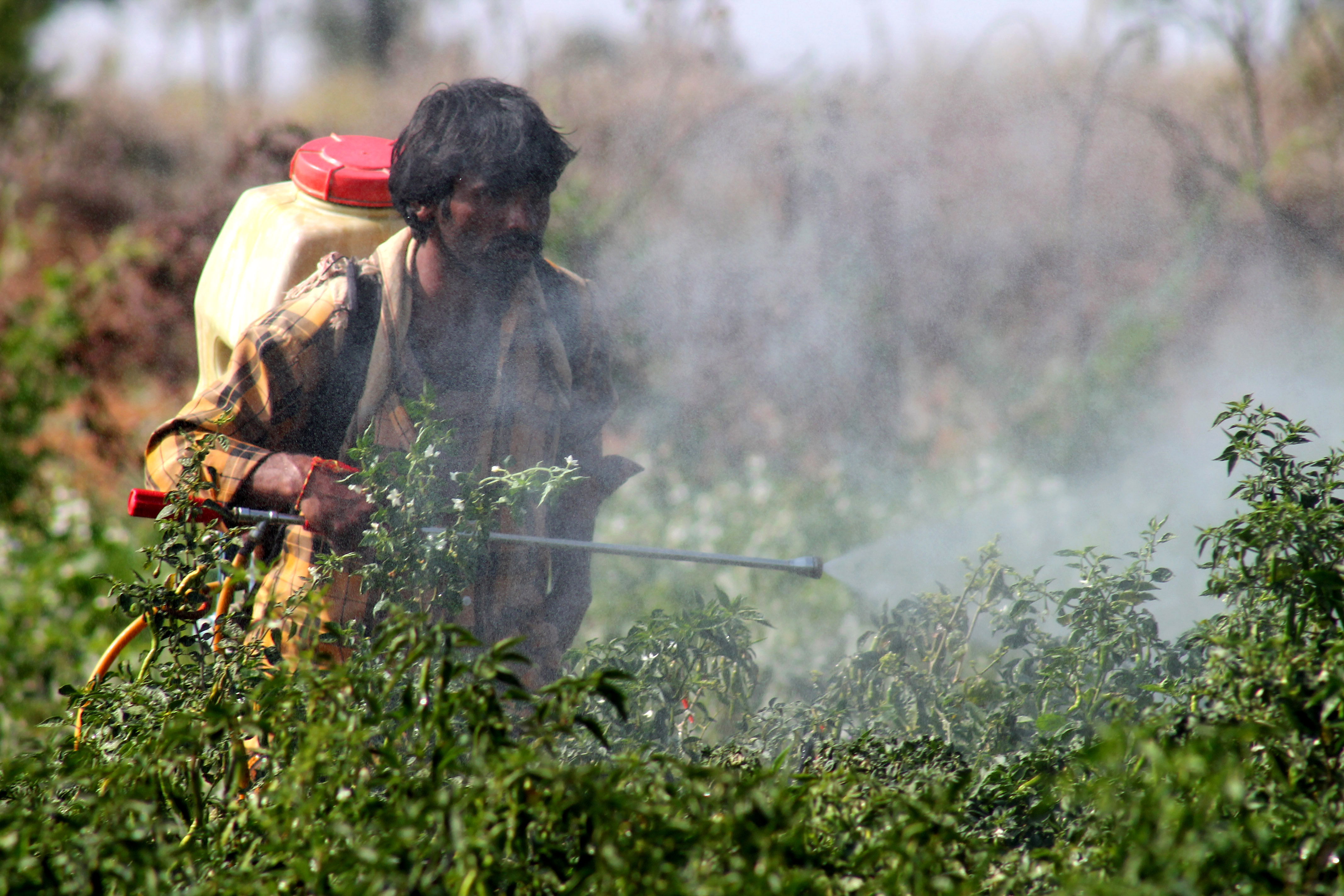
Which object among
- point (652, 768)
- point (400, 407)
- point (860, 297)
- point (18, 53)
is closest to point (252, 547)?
point (400, 407)

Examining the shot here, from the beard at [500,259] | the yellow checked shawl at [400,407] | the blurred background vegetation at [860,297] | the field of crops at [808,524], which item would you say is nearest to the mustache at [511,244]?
the beard at [500,259]

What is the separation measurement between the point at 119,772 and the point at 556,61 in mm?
6719

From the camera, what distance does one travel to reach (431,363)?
2160 millimetres

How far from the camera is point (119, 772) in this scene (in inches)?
46.1

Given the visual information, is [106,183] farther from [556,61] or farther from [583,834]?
[583,834]

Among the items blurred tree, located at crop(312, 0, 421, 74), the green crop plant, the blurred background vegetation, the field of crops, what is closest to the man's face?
the green crop plant

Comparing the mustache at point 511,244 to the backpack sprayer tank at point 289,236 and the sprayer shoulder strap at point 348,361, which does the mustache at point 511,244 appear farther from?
the backpack sprayer tank at point 289,236

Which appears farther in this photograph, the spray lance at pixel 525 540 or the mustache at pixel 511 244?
the mustache at pixel 511 244

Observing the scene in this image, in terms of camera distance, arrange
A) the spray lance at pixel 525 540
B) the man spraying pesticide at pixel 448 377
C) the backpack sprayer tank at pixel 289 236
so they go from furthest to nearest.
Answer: the backpack sprayer tank at pixel 289 236
the man spraying pesticide at pixel 448 377
the spray lance at pixel 525 540

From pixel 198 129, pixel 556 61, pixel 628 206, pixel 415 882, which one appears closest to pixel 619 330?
pixel 628 206

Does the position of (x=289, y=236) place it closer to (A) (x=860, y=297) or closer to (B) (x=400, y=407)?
(B) (x=400, y=407)

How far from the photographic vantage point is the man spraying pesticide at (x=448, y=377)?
6.52ft

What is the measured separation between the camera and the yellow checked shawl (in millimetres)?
2025

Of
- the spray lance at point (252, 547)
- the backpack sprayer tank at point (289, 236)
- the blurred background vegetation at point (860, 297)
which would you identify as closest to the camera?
the spray lance at point (252, 547)
